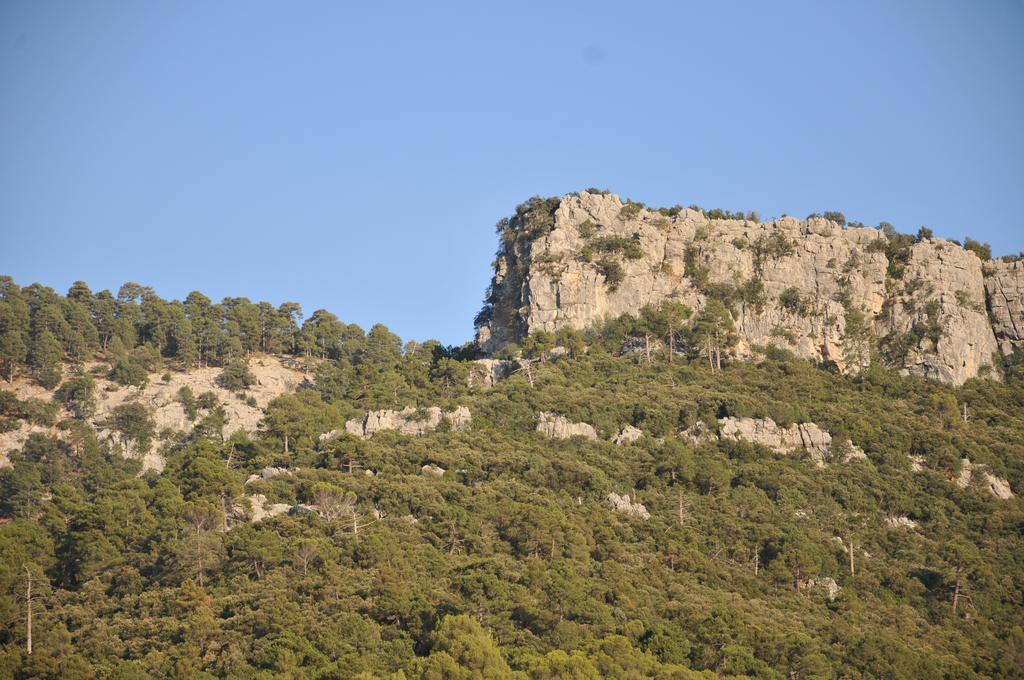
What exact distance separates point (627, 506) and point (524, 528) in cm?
726

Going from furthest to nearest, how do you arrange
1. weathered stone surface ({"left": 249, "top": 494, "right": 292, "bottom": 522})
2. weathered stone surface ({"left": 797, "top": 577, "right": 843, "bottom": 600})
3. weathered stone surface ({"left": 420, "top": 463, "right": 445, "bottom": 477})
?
weathered stone surface ({"left": 420, "top": 463, "right": 445, "bottom": 477}), weathered stone surface ({"left": 249, "top": 494, "right": 292, "bottom": 522}), weathered stone surface ({"left": 797, "top": 577, "right": 843, "bottom": 600})

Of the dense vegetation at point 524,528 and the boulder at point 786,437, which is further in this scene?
the boulder at point 786,437

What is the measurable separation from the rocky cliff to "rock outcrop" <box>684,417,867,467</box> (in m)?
10.9

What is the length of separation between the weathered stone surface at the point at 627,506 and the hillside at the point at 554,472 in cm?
14

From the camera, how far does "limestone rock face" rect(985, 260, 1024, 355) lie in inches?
3831

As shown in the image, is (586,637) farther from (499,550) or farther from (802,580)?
(802,580)

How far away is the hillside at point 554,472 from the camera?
6275 centimetres

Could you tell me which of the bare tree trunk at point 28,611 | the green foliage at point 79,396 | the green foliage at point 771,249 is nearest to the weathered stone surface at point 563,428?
the green foliage at point 771,249

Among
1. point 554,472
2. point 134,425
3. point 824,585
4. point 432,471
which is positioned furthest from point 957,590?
point 134,425

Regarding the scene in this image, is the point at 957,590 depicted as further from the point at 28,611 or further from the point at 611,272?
the point at 28,611

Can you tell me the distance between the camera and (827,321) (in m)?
96.2

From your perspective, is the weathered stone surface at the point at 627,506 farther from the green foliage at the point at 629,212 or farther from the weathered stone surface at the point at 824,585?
the green foliage at the point at 629,212

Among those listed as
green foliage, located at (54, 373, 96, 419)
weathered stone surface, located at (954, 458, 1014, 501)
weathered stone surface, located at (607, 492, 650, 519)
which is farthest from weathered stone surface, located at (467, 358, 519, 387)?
weathered stone surface, located at (954, 458, 1014, 501)

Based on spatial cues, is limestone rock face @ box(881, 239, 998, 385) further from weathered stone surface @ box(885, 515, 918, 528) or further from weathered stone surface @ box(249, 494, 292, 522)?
weathered stone surface @ box(249, 494, 292, 522)
